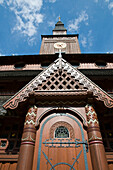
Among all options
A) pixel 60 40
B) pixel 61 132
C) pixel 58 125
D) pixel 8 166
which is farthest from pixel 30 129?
pixel 60 40

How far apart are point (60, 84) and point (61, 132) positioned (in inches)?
102

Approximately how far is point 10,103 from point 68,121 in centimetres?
315

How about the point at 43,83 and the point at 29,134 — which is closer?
the point at 29,134

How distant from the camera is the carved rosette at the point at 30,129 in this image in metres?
5.17

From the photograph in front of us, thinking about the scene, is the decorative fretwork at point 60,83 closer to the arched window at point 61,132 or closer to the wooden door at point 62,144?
the wooden door at point 62,144

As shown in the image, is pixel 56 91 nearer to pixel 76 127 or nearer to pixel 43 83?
pixel 43 83

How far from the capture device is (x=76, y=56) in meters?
14.3

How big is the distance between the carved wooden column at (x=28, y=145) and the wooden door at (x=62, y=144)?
395 millimetres

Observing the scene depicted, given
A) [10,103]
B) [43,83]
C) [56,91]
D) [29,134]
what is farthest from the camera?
[43,83]

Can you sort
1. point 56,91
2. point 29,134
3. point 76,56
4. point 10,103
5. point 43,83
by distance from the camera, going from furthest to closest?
point 76,56 → point 43,83 → point 56,91 → point 10,103 → point 29,134

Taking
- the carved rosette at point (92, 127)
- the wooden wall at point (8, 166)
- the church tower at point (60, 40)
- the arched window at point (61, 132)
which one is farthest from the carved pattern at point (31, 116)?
the church tower at point (60, 40)

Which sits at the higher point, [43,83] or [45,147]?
[43,83]

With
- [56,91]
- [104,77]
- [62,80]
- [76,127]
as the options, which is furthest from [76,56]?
[76,127]

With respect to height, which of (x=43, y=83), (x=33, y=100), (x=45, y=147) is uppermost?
(x=43, y=83)
